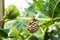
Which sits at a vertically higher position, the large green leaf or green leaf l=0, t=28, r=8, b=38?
the large green leaf

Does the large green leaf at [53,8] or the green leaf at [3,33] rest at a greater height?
the large green leaf at [53,8]

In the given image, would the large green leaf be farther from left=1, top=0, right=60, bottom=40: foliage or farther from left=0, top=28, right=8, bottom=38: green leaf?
left=0, top=28, right=8, bottom=38: green leaf

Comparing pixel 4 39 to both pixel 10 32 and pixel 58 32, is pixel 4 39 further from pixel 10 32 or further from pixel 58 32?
pixel 58 32

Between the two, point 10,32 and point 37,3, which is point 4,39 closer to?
point 10,32

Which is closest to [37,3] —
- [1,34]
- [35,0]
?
[35,0]


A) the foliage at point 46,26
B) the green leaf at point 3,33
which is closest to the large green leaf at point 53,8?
the foliage at point 46,26

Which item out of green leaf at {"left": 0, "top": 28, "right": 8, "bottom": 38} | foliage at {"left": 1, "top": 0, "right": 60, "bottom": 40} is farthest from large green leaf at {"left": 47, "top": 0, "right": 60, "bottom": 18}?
green leaf at {"left": 0, "top": 28, "right": 8, "bottom": 38}

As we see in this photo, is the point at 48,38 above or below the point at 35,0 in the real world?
below

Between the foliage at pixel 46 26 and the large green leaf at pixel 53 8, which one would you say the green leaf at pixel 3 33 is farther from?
the large green leaf at pixel 53 8

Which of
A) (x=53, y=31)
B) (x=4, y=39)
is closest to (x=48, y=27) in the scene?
(x=53, y=31)
